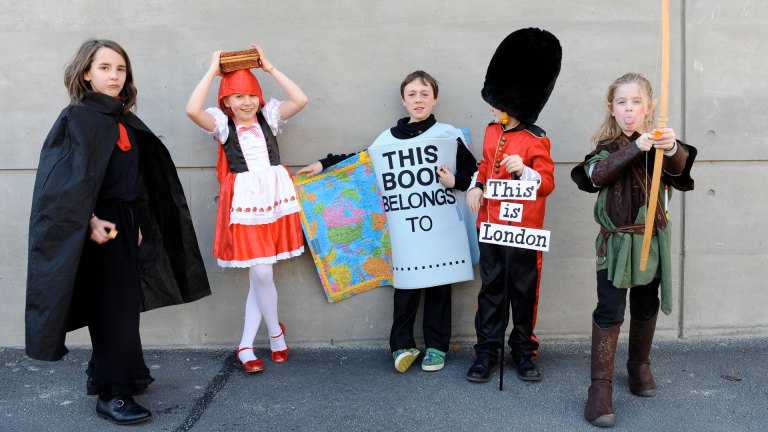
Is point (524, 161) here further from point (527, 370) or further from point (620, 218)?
point (527, 370)

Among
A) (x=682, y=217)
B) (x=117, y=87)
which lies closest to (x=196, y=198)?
(x=117, y=87)

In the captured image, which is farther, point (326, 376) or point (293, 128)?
point (293, 128)

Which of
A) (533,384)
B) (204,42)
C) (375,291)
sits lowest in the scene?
(533,384)

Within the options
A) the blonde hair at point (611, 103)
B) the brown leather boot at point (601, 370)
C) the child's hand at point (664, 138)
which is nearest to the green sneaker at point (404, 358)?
the brown leather boot at point (601, 370)

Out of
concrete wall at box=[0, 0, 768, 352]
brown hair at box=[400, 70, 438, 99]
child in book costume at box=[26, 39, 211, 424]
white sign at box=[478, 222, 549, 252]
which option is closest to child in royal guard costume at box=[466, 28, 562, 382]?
white sign at box=[478, 222, 549, 252]

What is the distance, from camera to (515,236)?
3775mm

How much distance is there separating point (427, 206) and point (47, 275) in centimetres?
213

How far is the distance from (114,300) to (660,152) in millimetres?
2720

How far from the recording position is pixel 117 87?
141 inches

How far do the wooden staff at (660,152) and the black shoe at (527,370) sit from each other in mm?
947

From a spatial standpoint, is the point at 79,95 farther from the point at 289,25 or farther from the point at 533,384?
the point at 533,384

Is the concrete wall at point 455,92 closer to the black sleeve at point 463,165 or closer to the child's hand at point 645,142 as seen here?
the black sleeve at point 463,165

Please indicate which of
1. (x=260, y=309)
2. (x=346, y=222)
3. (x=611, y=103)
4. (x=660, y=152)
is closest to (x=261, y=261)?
(x=260, y=309)

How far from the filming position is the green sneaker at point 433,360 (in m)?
4.23
